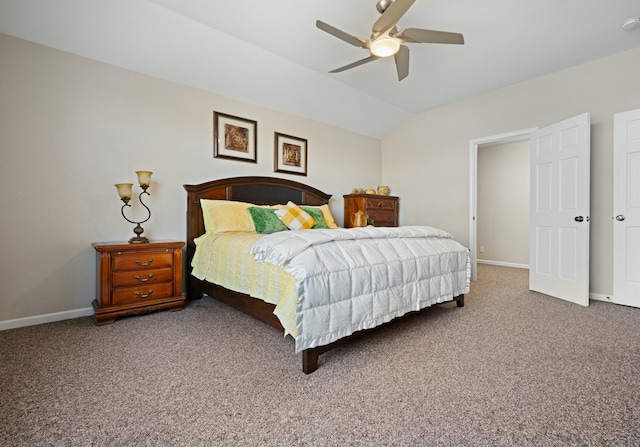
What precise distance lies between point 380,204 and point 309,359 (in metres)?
3.53

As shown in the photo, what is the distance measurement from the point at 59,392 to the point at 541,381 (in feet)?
8.22

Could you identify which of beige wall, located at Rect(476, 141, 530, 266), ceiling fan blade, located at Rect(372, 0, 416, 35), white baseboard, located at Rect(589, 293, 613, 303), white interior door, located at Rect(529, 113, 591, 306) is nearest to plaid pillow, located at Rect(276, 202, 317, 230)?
ceiling fan blade, located at Rect(372, 0, 416, 35)

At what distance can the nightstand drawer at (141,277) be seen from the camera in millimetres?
2469

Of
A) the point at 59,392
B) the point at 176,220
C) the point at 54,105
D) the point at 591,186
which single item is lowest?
the point at 59,392

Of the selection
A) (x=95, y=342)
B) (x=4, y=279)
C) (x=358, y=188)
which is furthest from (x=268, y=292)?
(x=358, y=188)

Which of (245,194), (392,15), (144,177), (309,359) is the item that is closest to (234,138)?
(245,194)

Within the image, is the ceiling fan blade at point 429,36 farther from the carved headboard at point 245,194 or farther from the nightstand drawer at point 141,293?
the nightstand drawer at point 141,293

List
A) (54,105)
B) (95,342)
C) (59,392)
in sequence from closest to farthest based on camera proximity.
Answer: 1. (59,392)
2. (95,342)
3. (54,105)

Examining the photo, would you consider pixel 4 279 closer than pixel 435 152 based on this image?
Yes

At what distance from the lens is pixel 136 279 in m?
2.55

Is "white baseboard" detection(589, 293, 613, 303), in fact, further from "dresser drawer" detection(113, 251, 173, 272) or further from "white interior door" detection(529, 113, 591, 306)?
"dresser drawer" detection(113, 251, 173, 272)

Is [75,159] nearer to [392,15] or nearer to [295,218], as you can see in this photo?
[295,218]

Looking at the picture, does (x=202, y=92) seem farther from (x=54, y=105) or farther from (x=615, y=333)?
(x=615, y=333)

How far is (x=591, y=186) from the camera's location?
3307 millimetres
